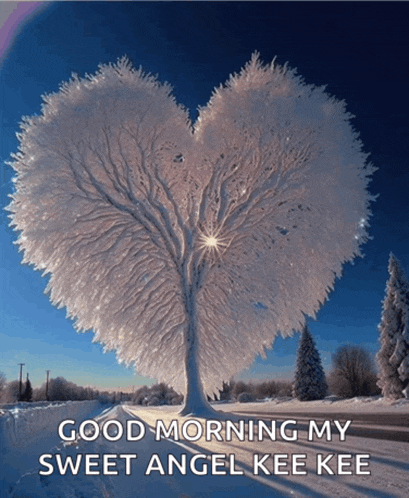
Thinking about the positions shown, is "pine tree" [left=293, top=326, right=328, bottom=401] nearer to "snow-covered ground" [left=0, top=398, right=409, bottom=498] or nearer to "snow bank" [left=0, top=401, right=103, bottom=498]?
"snow bank" [left=0, top=401, right=103, bottom=498]

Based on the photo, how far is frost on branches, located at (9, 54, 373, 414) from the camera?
1116 centimetres

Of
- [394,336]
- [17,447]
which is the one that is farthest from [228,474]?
[394,336]

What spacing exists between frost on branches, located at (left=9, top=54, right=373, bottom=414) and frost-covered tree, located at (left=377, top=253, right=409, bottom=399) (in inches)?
528

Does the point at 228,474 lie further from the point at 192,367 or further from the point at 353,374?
the point at 353,374

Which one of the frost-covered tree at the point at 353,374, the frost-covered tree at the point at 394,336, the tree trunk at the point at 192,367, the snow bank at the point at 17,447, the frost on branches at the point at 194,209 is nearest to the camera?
the snow bank at the point at 17,447

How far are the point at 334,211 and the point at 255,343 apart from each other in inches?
172

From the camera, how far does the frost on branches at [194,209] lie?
439 inches

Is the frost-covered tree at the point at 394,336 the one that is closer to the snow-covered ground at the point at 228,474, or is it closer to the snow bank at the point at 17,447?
the snow-covered ground at the point at 228,474

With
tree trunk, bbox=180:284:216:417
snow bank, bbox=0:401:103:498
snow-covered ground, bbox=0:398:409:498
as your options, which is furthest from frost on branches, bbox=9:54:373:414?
snow-covered ground, bbox=0:398:409:498

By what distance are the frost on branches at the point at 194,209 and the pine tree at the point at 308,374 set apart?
75.0 ft

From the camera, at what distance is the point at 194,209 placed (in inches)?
474

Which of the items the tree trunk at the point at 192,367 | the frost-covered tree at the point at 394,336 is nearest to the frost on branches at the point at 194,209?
the tree trunk at the point at 192,367

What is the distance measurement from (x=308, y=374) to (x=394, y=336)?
11.6 meters

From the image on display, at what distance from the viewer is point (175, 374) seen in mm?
12648
